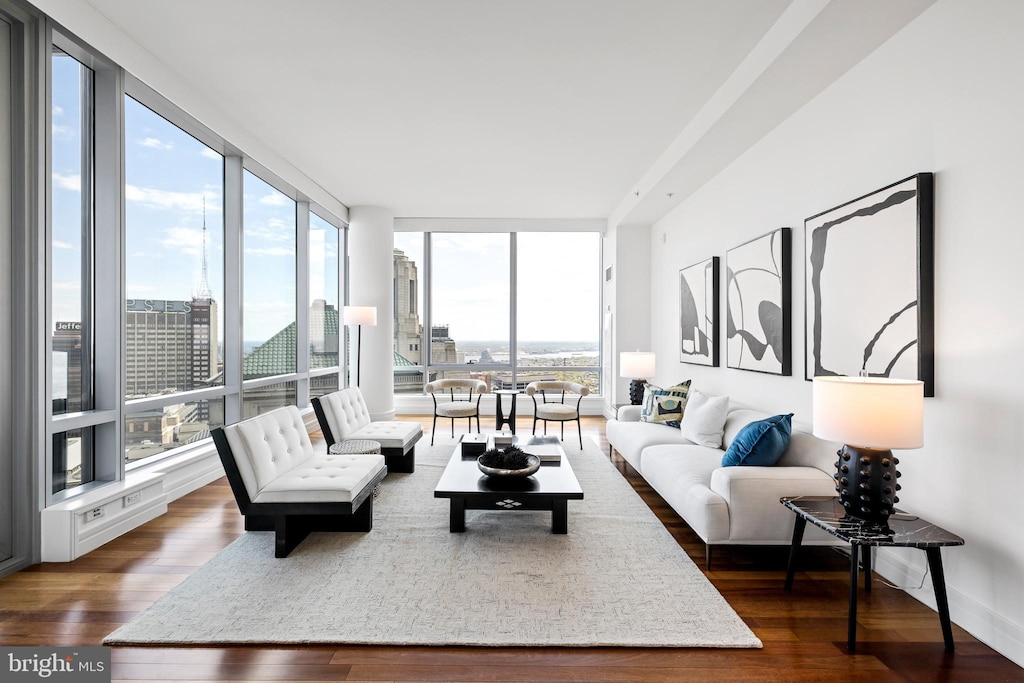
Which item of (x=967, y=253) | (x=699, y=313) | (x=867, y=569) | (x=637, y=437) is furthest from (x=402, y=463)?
(x=967, y=253)

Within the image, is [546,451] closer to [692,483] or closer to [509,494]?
[509,494]

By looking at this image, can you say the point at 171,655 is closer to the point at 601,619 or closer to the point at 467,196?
the point at 601,619

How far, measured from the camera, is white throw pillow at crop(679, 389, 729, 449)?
165 inches

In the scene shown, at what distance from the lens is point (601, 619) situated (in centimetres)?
236

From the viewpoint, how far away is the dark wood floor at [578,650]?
199 cm

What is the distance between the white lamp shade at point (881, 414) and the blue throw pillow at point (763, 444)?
94 cm

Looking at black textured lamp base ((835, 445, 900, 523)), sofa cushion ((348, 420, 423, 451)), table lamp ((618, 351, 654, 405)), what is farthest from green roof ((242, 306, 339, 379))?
black textured lamp base ((835, 445, 900, 523))

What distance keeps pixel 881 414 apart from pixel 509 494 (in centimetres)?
196

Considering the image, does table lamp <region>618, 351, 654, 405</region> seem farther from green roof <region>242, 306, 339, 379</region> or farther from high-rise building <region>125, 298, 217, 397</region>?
high-rise building <region>125, 298, 217, 397</region>

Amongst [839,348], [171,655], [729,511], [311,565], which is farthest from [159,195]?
[839,348]

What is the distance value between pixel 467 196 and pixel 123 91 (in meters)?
4.02

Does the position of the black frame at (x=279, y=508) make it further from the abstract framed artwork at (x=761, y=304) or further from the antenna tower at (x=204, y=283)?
the abstract framed artwork at (x=761, y=304)

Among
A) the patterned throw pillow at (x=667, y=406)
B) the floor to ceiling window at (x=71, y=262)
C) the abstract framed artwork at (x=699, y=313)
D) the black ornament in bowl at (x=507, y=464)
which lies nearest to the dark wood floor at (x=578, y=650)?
the floor to ceiling window at (x=71, y=262)

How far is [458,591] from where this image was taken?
103 inches
